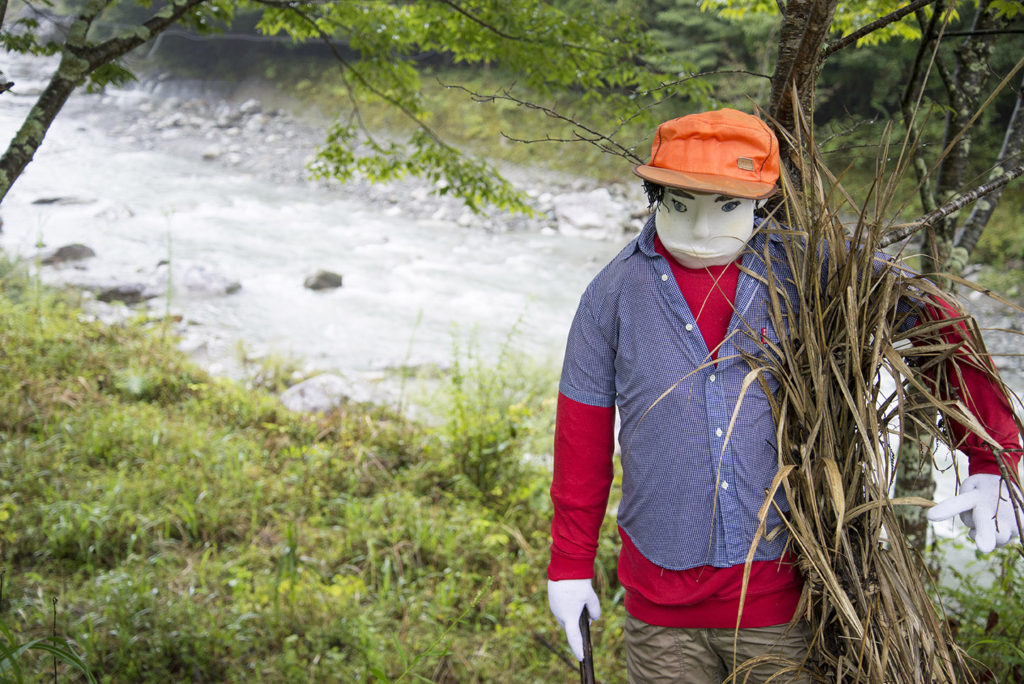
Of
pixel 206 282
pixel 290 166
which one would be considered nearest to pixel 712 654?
pixel 206 282

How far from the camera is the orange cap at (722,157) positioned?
1312mm

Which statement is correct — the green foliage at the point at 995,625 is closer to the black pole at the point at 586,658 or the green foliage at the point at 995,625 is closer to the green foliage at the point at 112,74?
the black pole at the point at 586,658

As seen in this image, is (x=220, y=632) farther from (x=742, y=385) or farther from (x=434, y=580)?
(x=742, y=385)

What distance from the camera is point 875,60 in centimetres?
1120

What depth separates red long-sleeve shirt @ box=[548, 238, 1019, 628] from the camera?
4.07ft

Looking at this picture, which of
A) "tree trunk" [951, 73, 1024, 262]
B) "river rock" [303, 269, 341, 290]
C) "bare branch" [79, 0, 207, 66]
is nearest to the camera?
"bare branch" [79, 0, 207, 66]

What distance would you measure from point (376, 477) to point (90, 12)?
255 centimetres

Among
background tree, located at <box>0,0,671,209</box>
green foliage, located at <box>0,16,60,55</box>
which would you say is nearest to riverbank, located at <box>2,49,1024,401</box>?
background tree, located at <box>0,0,671,209</box>

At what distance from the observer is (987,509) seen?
121 centimetres

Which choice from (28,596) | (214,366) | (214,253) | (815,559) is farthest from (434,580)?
(214,253)

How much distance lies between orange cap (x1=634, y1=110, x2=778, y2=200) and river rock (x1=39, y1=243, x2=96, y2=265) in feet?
29.6

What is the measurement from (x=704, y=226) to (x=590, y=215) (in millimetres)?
10508

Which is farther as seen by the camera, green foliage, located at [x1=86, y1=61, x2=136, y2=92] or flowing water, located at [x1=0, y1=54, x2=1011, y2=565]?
flowing water, located at [x1=0, y1=54, x2=1011, y2=565]

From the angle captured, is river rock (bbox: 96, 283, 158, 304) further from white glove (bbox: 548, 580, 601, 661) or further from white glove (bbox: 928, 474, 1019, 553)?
white glove (bbox: 928, 474, 1019, 553)
